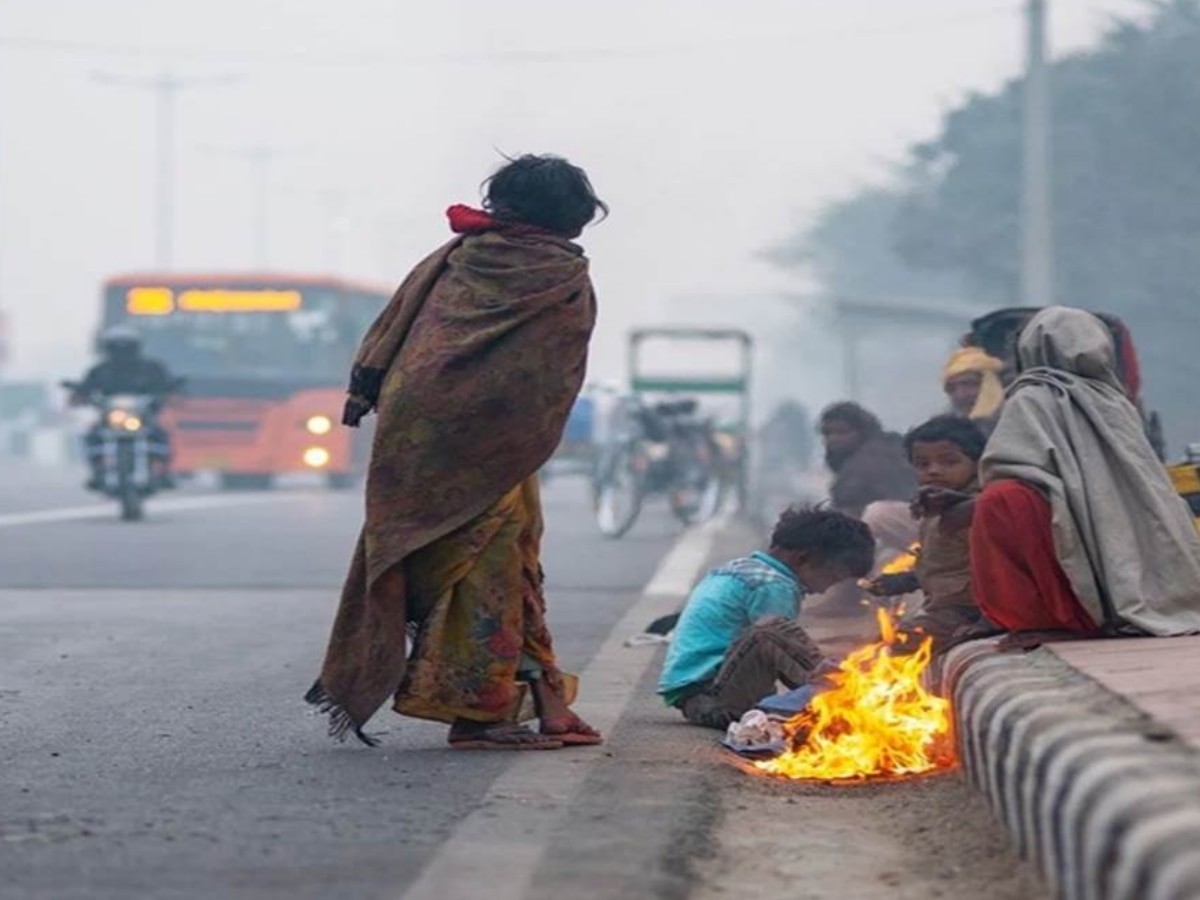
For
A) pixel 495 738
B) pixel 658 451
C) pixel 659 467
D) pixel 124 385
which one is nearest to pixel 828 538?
pixel 495 738

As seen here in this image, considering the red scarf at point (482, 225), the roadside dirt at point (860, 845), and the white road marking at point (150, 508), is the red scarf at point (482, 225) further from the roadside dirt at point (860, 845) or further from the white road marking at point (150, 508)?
the white road marking at point (150, 508)

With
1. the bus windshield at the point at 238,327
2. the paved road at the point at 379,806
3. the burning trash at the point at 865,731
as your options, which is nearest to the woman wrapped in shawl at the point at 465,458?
the paved road at the point at 379,806

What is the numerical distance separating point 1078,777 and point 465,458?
2.65 metres

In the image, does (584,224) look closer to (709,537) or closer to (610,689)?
(610,689)

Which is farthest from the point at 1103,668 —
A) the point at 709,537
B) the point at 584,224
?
the point at 709,537

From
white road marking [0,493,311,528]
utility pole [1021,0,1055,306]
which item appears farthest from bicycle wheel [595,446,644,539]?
utility pole [1021,0,1055,306]

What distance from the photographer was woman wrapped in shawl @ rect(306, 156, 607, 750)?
7082 mm

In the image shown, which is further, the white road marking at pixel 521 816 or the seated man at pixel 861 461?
the seated man at pixel 861 461

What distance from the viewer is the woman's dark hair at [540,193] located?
7.20 metres

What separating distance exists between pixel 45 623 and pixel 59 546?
6.87 m

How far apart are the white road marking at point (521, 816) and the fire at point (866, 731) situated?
0.55m

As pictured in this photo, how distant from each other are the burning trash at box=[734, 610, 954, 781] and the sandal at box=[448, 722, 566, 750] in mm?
586

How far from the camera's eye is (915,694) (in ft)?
24.2

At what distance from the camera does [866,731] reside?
23.4 feet
